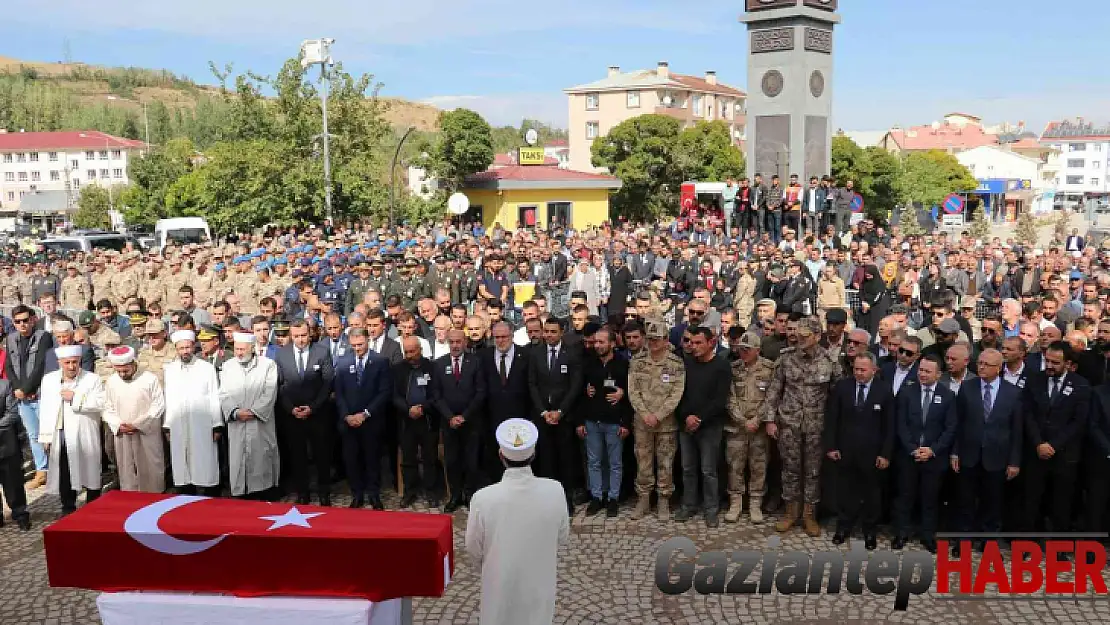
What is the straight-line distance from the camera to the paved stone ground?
5.76 meters

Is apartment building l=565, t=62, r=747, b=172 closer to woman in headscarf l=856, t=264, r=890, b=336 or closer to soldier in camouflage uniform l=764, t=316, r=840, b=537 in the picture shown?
woman in headscarf l=856, t=264, r=890, b=336

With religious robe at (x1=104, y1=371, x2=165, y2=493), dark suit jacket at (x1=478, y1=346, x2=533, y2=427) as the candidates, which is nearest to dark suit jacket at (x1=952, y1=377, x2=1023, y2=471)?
dark suit jacket at (x1=478, y1=346, x2=533, y2=427)

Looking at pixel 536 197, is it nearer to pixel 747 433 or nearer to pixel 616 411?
pixel 616 411

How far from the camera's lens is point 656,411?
7.43 metres

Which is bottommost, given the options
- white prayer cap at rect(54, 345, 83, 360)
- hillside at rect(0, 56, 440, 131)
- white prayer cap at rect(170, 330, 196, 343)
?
white prayer cap at rect(54, 345, 83, 360)

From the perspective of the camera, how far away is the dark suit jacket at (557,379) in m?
7.68

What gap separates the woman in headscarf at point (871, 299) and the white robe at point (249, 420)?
912cm

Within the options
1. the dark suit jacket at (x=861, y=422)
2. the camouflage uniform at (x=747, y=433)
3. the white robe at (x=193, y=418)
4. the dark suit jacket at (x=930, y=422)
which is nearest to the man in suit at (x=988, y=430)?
the dark suit jacket at (x=930, y=422)

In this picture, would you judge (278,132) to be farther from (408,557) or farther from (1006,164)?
(1006,164)

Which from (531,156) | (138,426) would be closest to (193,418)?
(138,426)

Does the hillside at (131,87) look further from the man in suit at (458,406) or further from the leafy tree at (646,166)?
the man in suit at (458,406)

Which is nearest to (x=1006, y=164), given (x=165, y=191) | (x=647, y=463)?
(x=165, y=191)

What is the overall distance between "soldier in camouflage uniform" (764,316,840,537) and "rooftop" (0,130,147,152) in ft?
340

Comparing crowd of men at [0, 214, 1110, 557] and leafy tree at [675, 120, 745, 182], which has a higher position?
leafy tree at [675, 120, 745, 182]
